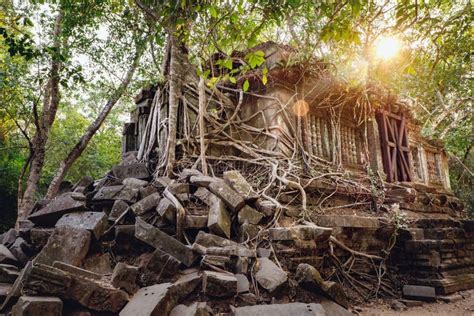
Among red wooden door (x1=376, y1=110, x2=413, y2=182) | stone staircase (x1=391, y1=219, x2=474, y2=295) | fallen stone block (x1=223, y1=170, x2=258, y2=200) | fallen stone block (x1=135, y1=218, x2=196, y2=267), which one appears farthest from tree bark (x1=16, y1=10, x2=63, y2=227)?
red wooden door (x1=376, y1=110, x2=413, y2=182)

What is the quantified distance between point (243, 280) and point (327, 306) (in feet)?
2.93

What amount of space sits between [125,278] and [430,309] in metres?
3.83

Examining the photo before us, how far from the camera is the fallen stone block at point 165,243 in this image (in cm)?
313

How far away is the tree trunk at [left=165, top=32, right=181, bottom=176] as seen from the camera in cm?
476

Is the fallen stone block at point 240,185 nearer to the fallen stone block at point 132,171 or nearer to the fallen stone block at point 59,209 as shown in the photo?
the fallen stone block at point 132,171

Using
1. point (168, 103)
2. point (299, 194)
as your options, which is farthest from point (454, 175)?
point (168, 103)

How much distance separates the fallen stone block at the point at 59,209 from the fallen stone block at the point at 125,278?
1.48m

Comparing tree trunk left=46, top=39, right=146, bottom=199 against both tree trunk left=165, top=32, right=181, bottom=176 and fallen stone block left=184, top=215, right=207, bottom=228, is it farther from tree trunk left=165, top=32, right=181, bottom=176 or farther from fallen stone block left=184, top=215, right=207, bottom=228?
fallen stone block left=184, top=215, right=207, bottom=228

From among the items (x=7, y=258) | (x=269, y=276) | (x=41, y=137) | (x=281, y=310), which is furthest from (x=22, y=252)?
(x=41, y=137)

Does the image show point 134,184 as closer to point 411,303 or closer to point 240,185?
point 240,185

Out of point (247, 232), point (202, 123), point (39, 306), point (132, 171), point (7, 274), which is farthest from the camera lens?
point (202, 123)

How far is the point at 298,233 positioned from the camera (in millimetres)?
3436

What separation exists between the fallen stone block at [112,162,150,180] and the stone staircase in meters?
4.31

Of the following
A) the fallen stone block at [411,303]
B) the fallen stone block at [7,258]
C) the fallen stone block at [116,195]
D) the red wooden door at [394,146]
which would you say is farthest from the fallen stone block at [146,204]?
the red wooden door at [394,146]
